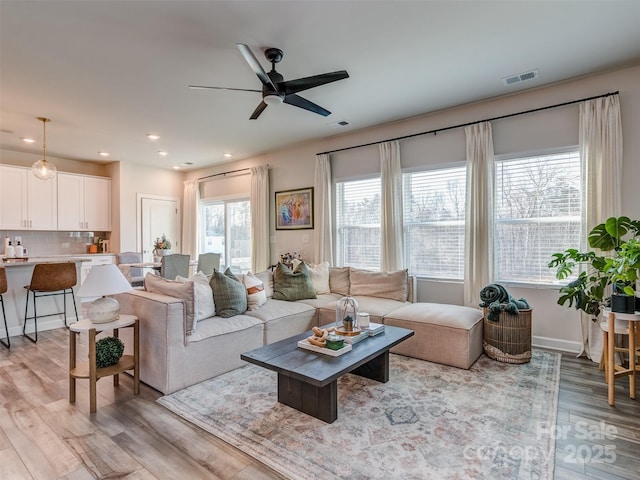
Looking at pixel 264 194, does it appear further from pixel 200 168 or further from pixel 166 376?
pixel 166 376

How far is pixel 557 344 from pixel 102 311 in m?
4.40

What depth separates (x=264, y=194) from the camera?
6.16m

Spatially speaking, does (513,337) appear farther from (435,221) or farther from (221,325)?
(221,325)

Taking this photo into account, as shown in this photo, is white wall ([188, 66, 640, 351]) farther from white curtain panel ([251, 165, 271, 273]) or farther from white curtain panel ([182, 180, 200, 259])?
white curtain panel ([182, 180, 200, 259])

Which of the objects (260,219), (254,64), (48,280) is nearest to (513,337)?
(254,64)

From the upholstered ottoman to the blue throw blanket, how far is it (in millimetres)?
145

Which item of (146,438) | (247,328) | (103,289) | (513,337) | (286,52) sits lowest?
(146,438)

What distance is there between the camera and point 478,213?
12.9 ft

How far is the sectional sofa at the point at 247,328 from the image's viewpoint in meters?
2.70

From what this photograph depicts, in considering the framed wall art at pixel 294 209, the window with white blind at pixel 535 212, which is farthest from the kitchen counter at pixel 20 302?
the window with white blind at pixel 535 212

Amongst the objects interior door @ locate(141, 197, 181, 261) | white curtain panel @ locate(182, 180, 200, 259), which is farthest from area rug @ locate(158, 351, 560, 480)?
interior door @ locate(141, 197, 181, 261)

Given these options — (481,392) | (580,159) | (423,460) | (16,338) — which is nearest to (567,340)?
(481,392)

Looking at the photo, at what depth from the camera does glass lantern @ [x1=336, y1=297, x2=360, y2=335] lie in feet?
8.95

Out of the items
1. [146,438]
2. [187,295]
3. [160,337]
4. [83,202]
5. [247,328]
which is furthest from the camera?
[83,202]
